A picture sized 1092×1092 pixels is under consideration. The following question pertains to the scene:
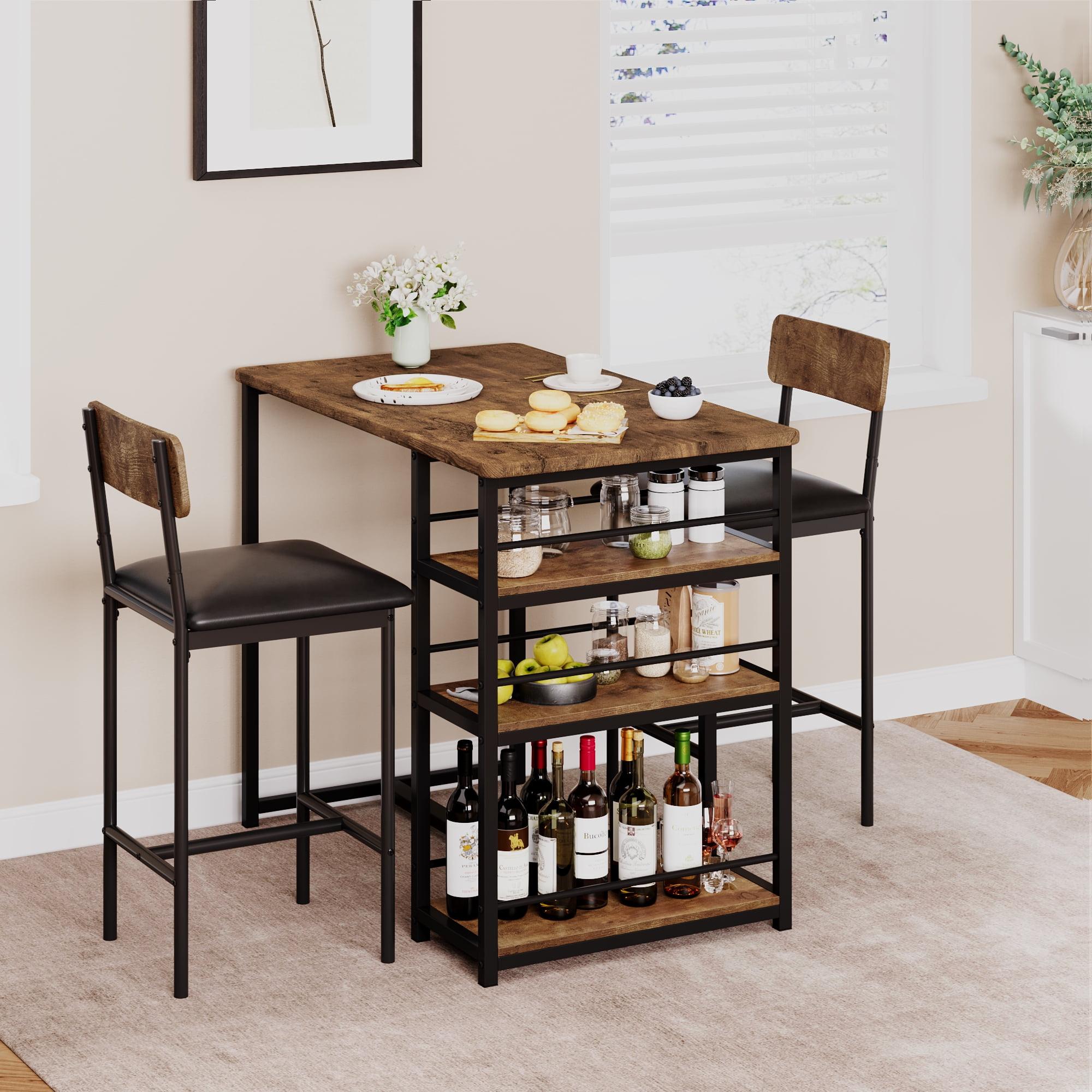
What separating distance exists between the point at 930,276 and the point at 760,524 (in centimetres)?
111

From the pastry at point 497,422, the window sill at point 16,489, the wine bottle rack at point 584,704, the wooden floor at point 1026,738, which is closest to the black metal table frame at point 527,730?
the wine bottle rack at point 584,704

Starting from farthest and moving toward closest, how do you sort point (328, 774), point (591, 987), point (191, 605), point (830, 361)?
point (328, 774)
point (830, 361)
point (591, 987)
point (191, 605)

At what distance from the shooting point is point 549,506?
10.5 ft

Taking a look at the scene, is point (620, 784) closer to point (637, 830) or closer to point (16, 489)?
point (637, 830)

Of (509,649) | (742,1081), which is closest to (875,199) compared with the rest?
(509,649)

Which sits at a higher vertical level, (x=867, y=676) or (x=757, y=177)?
(x=757, y=177)

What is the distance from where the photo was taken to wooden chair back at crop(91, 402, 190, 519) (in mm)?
2973

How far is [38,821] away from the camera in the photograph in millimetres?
3795

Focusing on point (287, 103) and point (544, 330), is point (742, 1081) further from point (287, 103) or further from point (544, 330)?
point (287, 103)

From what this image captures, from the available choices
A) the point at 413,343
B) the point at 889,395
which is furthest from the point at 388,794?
the point at 889,395

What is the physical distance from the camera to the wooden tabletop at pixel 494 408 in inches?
119

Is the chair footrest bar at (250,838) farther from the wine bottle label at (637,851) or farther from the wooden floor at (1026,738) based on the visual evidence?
the wooden floor at (1026,738)

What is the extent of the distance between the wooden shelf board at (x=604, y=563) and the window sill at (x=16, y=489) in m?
0.80

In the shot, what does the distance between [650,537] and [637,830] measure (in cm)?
52
